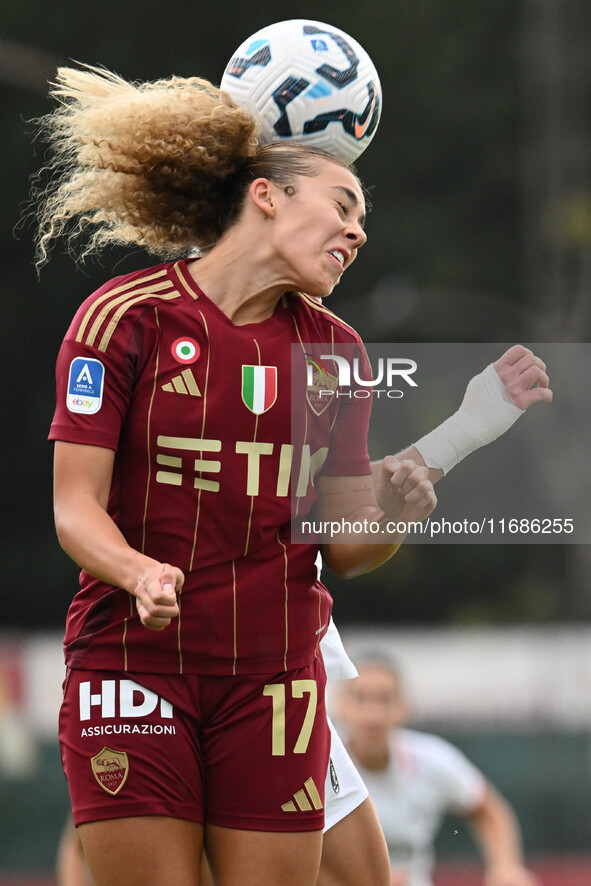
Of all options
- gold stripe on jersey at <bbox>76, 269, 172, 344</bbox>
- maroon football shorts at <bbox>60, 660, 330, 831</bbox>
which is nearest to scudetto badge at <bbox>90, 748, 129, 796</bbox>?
maroon football shorts at <bbox>60, 660, 330, 831</bbox>

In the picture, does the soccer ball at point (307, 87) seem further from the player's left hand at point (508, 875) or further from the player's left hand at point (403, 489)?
the player's left hand at point (508, 875)

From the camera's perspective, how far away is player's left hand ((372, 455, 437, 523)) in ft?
6.55

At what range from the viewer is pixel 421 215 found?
800 cm

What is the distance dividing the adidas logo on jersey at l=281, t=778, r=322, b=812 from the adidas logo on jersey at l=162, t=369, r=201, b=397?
602mm

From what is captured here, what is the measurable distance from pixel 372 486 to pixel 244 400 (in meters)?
0.27

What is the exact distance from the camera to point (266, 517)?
205cm

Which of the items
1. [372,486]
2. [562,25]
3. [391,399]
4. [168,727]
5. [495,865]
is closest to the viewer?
[168,727]

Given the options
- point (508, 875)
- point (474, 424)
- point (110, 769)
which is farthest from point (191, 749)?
point (508, 875)

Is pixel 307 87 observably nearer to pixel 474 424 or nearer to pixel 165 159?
pixel 165 159

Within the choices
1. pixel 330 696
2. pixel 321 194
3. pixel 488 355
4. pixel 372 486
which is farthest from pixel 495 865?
pixel 321 194

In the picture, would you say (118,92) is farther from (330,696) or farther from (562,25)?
(562,25)

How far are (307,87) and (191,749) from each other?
3.30 ft

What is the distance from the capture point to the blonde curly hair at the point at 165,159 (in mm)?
2133

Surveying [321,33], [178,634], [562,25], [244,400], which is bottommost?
[178,634]
